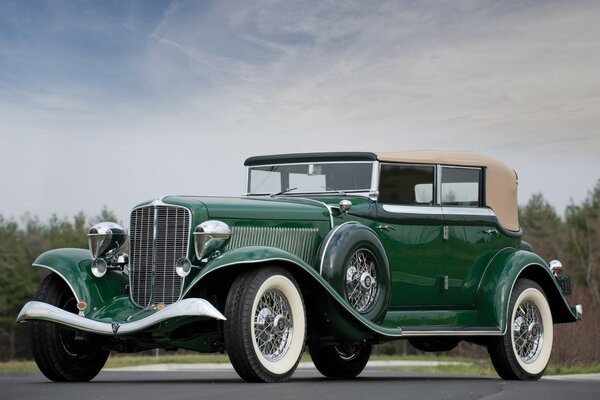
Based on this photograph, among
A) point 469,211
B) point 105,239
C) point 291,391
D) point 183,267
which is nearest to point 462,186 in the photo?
point 469,211

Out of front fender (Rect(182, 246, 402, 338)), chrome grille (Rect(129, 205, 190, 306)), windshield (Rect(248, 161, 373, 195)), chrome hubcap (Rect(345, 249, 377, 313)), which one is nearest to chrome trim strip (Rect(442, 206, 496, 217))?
windshield (Rect(248, 161, 373, 195))

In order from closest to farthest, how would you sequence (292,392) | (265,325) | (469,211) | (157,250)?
(292,392) < (265,325) < (157,250) < (469,211)

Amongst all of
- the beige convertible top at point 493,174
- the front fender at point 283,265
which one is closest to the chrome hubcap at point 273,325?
the front fender at point 283,265

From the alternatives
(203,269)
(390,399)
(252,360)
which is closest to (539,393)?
(390,399)

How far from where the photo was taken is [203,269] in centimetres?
930

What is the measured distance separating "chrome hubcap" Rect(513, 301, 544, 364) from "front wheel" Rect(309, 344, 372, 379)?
177 centimetres

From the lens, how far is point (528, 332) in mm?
12297

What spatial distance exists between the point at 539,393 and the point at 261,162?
4591 mm

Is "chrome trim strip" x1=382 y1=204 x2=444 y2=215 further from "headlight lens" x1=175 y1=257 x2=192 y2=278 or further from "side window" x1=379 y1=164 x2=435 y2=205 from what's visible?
"headlight lens" x1=175 y1=257 x2=192 y2=278

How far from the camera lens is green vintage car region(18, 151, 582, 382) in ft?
31.3

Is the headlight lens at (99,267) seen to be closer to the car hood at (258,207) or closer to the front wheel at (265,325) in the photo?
the car hood at (258,207)

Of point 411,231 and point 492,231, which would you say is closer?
point 411,231

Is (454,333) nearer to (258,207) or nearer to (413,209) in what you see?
(413,209)

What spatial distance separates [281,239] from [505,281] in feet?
9.44
